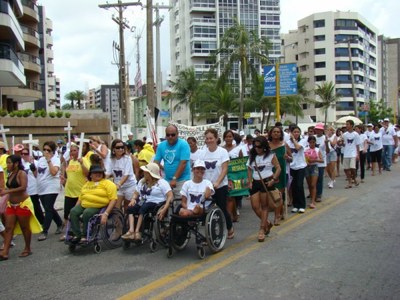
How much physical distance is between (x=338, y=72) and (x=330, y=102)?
2109 cm

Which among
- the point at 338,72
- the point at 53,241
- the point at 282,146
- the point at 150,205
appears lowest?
the point at 53,241

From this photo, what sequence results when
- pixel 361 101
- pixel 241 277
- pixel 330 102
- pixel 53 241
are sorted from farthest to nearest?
pixel 361 101 < pixel 330 102 < pixel 53 241 < pixel 241 277

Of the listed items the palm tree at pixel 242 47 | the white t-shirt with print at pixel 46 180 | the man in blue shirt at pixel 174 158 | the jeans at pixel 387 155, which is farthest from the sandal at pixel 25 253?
the palm tree at pixel 242 47

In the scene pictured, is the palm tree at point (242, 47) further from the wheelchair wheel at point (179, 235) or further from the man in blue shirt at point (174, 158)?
the wheelchair wheel at point (179, 235)

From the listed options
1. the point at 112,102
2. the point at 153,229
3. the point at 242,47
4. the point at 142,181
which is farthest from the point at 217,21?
the point at 153,229

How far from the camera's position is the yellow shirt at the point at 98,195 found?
717 cm

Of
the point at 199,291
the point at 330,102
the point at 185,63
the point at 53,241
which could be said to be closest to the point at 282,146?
the point at 199,291

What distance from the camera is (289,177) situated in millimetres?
9977

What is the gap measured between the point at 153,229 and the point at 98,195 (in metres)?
1.02

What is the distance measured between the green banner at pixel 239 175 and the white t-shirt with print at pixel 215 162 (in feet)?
3.88

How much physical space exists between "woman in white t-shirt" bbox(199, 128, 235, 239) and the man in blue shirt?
0.33 m

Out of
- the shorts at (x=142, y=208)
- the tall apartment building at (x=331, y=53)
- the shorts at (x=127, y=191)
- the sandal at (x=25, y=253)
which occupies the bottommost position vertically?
the sandal at (x=25, y=253)

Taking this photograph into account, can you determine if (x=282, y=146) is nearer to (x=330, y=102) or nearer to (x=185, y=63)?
(x=330, y=102)

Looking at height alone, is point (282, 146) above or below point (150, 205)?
above
